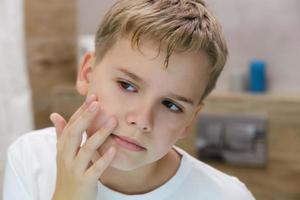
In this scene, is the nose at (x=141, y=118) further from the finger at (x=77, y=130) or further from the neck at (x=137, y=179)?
the neck at (x=137, y=179)

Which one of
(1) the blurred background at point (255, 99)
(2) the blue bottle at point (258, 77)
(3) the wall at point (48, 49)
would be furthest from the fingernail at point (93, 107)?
(3) the wall at point (48, 49)

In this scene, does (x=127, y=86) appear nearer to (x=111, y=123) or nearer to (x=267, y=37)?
(x=111, y=123)

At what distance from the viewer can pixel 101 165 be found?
874 millimetres

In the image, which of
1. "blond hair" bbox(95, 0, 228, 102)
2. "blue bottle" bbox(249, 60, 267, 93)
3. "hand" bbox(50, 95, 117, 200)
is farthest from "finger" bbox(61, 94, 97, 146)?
"blue bottle" bbox(249, 60, 267, 93)

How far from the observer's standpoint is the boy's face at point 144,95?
0.87 metres

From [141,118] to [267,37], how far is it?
1111 mm

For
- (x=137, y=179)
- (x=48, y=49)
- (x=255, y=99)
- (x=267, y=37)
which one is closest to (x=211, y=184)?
(x=137, y=179)

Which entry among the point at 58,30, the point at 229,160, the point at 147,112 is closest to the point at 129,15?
the point at 147,112

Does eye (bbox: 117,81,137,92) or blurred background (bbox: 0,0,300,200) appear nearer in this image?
eye (bbox: 117,81,137,92)

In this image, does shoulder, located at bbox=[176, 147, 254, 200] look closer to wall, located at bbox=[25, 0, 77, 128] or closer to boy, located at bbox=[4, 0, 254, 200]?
boy, located at bbox=[4, 0, 254, 200]

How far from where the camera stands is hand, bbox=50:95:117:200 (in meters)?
0.87

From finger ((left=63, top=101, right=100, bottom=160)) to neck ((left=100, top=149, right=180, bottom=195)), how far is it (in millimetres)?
162

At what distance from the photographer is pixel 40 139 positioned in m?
1.16

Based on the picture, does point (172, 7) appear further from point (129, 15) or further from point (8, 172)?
point (8, 172)
